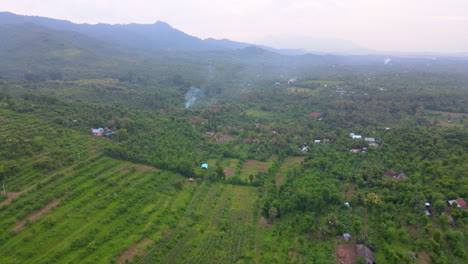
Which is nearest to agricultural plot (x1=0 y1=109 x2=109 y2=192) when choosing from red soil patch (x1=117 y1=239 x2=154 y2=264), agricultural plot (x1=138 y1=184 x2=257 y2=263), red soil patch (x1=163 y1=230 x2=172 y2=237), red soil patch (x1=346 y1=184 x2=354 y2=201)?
red soil patch (x1=117 y1=239 x2=154 y2=264)

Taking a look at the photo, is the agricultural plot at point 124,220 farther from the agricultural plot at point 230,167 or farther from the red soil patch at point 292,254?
the agricultural plot at point 230,167

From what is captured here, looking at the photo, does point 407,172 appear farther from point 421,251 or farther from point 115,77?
point 115,77

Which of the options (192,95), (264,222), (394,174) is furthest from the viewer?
(192,95)

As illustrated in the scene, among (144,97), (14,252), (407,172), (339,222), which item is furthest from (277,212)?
(144,97)

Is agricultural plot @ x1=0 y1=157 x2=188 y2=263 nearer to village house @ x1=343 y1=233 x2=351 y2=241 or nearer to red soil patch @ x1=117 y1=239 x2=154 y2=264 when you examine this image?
red soil patch @ x1=117 y1=239 x2=154 y2=264

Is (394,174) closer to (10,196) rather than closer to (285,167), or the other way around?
(285,167)

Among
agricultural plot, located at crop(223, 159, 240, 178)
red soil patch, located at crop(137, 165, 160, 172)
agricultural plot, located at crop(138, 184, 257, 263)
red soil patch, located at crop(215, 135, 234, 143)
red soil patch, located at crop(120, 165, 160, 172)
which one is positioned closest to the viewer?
agricultural plot, located at crop(138, 184, 257, 263)

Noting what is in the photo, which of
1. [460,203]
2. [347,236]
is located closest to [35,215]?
[347,236]
